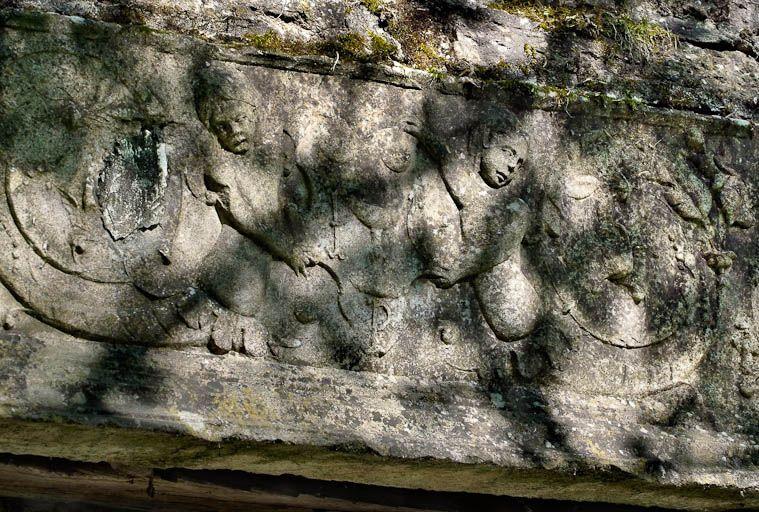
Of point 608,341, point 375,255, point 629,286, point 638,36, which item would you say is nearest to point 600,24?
point 638,36

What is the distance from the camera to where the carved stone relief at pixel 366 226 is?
10.0 feet

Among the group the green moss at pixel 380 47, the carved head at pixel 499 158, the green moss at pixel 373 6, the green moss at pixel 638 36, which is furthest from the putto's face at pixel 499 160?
the green moss at pixel 638 36

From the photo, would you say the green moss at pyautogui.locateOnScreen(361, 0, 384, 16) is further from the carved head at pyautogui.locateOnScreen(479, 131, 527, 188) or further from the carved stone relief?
the carved head at pyautogui.locateOnScreen(479, 131, 527, 188)

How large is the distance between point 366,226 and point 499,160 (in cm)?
49

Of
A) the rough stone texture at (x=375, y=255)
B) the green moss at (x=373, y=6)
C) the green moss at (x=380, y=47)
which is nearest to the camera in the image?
the rough stone texture at (x=375, y=255)

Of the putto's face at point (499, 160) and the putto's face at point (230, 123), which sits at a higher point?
the putto's face at point (230, 123)

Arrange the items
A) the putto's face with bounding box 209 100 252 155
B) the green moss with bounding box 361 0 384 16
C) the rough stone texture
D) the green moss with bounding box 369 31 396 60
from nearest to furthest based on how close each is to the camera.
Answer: the rough stone texture → the putto's face with bounding box 209 100 252 155 → the green moss with bounding box 369 31 396 60 → the green moss with bounding box 361 0 384 16

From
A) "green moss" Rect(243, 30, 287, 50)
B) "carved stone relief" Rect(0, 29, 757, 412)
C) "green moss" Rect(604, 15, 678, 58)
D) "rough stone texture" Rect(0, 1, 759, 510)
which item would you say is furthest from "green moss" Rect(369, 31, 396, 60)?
"green moss" Rect(604, 15, 678, 58)

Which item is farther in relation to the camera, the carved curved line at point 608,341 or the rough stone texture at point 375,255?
the carved curved line at point 608,341

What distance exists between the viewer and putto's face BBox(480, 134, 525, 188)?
338 cm

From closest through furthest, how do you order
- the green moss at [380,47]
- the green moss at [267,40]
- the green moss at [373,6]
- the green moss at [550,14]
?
1. the green moss at [267,40]
2. the green moss at [380,47]
3. the green moss at [373,6]
4. the green moss at [550,14]

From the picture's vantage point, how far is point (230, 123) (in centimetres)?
315

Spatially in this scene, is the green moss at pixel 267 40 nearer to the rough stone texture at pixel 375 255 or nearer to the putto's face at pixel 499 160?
the rough stone texture at pixel 375 255

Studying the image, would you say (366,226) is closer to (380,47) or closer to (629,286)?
(380,47)
